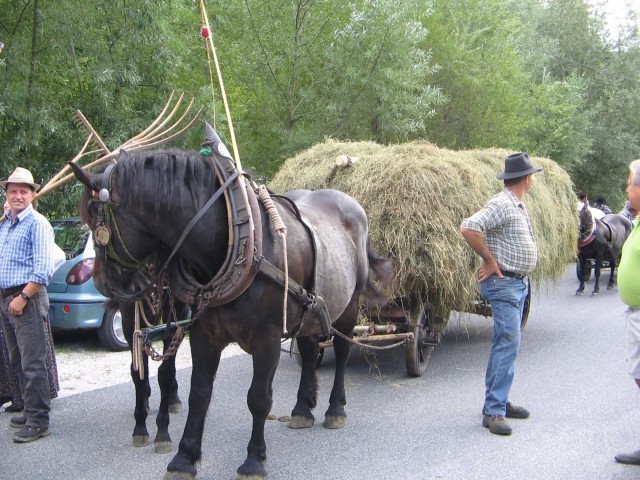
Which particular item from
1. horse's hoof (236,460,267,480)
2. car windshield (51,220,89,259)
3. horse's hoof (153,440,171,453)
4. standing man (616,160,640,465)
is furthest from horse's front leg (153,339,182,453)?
car windshield (51,220,89,259)

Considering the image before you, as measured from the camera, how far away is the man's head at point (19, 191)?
15.0 feet

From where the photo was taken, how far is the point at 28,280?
182 inches

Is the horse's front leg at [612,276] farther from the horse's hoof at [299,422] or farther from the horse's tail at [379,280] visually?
the horse's hoof at [299,422]

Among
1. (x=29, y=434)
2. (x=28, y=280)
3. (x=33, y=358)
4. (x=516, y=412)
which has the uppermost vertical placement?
(x=28, y=280)

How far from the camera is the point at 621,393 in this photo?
564cm

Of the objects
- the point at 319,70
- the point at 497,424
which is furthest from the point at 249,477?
the point at 319,70

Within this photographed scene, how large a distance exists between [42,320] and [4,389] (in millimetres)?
834

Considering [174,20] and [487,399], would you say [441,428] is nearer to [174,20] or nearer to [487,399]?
[487,399]

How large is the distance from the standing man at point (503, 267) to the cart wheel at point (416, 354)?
1.26 metres

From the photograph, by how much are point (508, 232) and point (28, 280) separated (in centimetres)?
346

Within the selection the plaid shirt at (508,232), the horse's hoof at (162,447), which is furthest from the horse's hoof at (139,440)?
the plaid shirt at (508,232)

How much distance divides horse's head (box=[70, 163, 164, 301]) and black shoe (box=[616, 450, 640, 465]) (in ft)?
10.2

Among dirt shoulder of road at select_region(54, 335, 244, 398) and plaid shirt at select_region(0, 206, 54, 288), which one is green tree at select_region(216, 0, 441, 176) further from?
plaid shirt at select_region(0, 206, 54, 288)

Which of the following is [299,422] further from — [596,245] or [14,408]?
[596,245]
